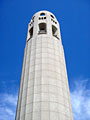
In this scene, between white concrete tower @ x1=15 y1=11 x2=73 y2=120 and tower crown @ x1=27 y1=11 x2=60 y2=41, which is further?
tower crown @ x1=27 y1=11 x2=60 y2=41

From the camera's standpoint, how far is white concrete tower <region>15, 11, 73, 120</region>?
20144 millimetres

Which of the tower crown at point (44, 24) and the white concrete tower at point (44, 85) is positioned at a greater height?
the tower crown at point (44, 24)

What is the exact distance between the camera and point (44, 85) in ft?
74.6

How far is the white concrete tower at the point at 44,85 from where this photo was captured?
20.1 meters

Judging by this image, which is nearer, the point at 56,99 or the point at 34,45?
the point at 56,99

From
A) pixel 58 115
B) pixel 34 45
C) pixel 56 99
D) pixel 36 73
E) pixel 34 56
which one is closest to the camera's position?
pixel 58 115

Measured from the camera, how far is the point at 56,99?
2153 cm

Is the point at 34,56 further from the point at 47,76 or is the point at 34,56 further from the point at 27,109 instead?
the point at 27,109

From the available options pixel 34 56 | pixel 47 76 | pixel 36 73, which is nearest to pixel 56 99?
pixel 47 76

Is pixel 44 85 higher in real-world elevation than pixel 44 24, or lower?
lower

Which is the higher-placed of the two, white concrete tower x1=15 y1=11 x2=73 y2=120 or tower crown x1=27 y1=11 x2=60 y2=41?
tower crown x1=27 y1=11 x2=60 y2=41

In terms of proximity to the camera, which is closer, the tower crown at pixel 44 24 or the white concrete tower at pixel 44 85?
the white concrete tower at pixel 44 85

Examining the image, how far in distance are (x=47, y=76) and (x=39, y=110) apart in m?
6.44

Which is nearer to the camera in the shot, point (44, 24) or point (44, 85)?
point (44, 85)
